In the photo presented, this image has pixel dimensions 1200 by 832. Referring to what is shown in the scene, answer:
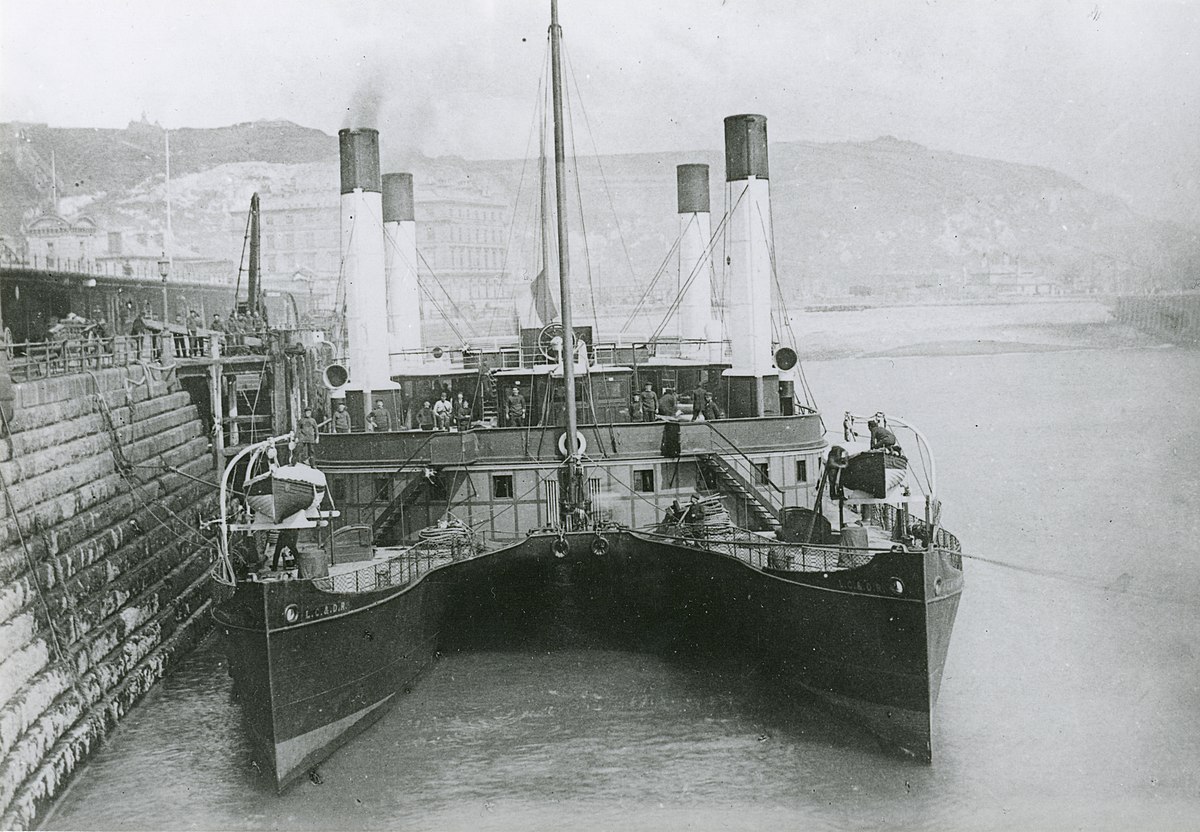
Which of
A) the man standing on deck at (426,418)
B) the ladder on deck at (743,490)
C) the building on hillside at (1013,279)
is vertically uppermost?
the building on hillside at (1013,279)

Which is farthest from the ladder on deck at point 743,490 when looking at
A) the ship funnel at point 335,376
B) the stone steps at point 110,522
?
the stone steps at point 110,522

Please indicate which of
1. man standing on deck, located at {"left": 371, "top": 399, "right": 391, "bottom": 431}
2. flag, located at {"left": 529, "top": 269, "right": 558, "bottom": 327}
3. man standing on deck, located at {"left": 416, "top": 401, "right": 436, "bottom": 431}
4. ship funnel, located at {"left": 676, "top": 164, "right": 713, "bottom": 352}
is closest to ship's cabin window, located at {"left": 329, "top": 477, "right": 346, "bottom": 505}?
man standing on deck, located at {"left": 371, "top": 399, "right": 391, "bottom": 431}

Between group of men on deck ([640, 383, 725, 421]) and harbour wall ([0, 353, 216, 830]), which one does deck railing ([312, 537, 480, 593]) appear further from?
group of men on deck ([640, 383, 725, 421])

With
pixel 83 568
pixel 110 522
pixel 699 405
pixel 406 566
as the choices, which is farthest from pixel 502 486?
pixel 83 568

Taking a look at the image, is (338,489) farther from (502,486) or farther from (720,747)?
(720,747)

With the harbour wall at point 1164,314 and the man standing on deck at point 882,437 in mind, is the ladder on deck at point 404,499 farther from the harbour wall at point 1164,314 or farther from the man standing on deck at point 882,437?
the harbour wall at point 1164,314

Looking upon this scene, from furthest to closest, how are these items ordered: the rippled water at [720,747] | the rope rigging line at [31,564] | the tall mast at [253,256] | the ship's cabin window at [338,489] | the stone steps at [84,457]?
the tall mast at [253,256]
the ship's cabin window at [338,489]
the stone steps at [84,457]
the rope rigging line at [31,564]
the rippled water at [720,747]
